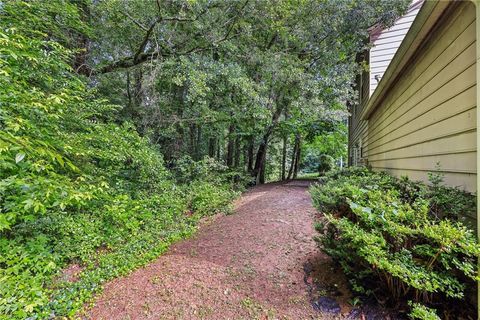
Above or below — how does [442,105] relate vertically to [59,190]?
above

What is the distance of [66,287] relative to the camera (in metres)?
2.71

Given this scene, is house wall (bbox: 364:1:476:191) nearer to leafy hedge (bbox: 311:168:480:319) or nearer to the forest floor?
leafy hedge (bbox: 311:168:480:319)

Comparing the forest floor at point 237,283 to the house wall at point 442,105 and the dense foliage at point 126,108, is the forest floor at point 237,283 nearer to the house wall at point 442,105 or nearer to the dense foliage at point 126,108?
the dense foliage at point 126,108

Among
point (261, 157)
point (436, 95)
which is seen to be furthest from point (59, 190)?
point (261, 157)

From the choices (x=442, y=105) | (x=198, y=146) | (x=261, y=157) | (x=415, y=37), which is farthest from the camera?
(x=261, y=157)

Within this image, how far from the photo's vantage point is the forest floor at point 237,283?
229cm

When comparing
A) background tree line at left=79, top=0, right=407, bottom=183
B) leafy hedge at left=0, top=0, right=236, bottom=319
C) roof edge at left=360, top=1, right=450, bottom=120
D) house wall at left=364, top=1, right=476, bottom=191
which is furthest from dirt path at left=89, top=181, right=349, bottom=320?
background tree line at left=79, top=0, right=407, bottom=183

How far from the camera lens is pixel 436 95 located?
2701 mm

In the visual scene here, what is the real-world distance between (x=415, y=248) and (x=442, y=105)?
67.7 inches

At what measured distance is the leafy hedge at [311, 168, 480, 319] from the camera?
1.63 metres

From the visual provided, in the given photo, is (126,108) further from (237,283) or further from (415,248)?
(415,248)

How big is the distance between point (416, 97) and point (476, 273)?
2.57 meters

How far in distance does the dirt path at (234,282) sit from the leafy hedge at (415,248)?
44cm

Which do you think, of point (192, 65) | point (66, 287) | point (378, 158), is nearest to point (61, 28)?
point (192, 65)
